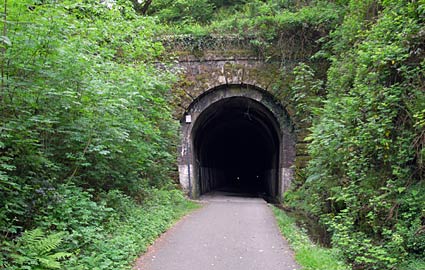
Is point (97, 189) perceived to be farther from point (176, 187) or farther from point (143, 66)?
point (176, 187)

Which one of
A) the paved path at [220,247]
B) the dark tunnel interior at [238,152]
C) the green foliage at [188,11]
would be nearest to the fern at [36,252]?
the paved path at [220,247]

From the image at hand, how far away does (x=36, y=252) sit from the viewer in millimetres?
4234

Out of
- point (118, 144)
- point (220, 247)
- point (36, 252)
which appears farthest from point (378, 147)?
point (36, 252)

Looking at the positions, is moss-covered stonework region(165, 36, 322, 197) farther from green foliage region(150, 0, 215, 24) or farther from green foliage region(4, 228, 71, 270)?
green foliage region(4, 228, 71, 270)

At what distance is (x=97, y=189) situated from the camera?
7379mm

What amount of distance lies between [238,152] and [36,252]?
31.1 m

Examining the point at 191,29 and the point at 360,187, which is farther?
the point at 191,29

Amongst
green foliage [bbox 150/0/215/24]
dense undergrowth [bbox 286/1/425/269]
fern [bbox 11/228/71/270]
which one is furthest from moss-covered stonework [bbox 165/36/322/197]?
fern [bbox 11/228/71/270]

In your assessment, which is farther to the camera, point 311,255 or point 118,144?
point 118,144

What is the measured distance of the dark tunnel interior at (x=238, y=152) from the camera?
1907 centimetres

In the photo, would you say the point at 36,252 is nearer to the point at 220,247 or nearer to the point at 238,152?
the point at 220,247

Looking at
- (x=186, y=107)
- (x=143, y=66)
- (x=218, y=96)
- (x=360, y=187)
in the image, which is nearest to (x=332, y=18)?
(x=218, y=96)

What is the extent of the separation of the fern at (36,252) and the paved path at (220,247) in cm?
132

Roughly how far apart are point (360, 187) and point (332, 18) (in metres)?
8.29
